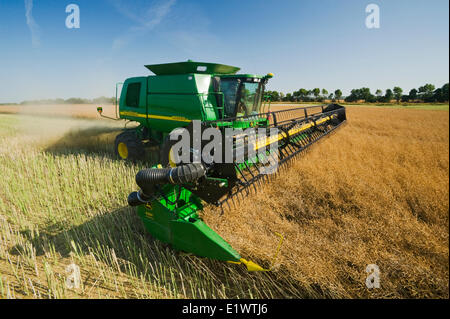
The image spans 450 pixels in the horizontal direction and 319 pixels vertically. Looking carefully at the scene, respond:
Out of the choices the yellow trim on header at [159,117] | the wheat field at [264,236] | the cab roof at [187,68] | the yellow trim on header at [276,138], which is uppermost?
the cab roof at [187,68]

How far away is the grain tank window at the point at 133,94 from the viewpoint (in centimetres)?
567

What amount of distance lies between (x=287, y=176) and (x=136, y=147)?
12.3 ft

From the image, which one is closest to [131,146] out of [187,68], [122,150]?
[122,150]

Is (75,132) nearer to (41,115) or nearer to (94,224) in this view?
(94,224)

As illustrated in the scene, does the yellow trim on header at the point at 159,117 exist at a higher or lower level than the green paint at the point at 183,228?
higher

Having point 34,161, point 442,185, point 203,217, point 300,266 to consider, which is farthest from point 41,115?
point 442,185

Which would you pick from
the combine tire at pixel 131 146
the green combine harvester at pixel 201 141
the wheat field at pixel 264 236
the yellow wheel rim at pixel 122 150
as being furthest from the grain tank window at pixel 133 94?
the wheat field at pixel 264 236

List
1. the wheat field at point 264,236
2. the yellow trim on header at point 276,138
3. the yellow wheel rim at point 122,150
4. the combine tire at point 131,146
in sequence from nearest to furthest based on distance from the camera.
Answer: the wheat field at point 264,236
the yellow trim on header at point 276,138
the combine tire at point 131,146
the yellow wheel rim at point 122,150

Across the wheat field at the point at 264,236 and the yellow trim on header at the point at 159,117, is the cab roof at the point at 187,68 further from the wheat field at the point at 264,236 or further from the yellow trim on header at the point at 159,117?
the wheat field at the point at 264,236

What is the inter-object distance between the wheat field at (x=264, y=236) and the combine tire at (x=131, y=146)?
3.92ft

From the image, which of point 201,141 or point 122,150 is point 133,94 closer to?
point 122,150

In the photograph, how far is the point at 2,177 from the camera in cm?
386

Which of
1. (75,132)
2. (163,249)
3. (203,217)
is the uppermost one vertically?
(75,132)

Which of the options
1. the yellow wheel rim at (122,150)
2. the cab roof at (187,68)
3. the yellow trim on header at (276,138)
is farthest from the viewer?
the yellow wheel rim at (122,150)
